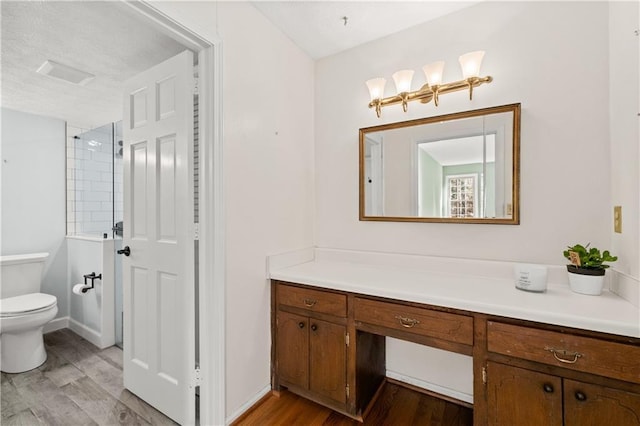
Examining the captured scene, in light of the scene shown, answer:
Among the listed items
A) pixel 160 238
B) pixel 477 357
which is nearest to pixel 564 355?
pixel 477 357

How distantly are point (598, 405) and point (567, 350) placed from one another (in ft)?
0.68

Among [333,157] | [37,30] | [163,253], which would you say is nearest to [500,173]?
[333,157]

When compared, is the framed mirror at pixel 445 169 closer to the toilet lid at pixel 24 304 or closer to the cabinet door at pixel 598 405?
the cabinet door at pixel 598 405

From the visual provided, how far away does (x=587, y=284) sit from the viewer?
130 centimetres

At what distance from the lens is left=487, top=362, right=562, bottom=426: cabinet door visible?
1.10 meters

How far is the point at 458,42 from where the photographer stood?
1.76m

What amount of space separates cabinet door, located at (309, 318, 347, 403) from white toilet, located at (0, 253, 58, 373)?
2204 millimetres

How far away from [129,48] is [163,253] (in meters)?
1.38

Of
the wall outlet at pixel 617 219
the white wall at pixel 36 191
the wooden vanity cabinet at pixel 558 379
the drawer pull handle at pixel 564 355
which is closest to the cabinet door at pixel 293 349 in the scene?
the wooden vanity cabinet at pixel 558 379

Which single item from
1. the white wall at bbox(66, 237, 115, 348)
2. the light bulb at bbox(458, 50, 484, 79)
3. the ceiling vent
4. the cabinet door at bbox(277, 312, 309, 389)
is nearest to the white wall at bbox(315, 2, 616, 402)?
the light bulb at bbox(458, 50, 484, 79)

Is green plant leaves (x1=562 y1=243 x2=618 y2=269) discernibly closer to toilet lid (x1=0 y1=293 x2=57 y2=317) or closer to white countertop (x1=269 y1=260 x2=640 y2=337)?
white countertop (x1=269 y1=260 x2=640 y2=337)

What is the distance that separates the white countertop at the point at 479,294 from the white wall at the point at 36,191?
270cm

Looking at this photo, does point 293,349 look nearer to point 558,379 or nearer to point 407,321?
point 407,321

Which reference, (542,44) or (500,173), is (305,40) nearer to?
(542,44)
